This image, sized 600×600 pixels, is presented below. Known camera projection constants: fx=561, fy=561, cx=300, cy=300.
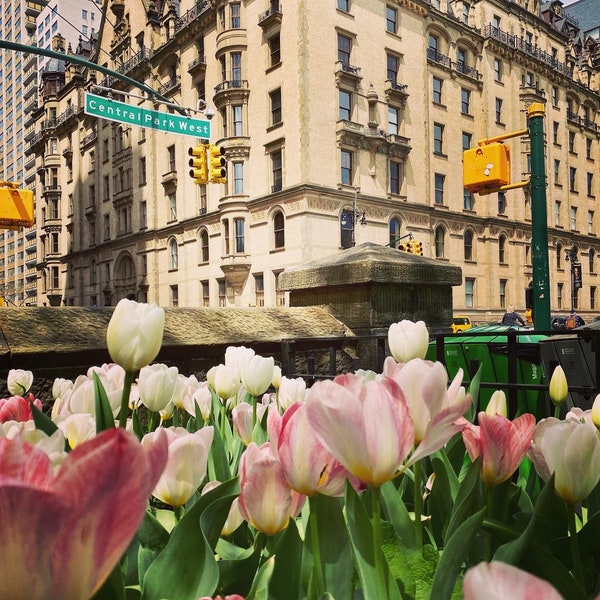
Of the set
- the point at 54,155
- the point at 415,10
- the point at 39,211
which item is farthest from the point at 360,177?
the point at 39,211

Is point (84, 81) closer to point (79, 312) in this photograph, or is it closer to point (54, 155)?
point (54, 155)

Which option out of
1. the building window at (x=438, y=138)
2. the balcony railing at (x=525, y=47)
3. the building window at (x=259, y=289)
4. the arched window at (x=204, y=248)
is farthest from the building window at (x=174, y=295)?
the balcony railing at (x=525, y=47)

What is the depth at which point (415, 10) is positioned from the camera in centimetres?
3100

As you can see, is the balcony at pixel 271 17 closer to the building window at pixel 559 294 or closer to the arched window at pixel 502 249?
the arched window at pixel 502 249

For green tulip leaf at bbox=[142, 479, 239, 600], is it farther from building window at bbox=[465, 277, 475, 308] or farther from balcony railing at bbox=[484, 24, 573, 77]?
balcony railing at bbox=[484, 24, 573, 77]

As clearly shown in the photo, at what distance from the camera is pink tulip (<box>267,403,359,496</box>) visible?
0.70m

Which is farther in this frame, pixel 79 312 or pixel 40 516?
pixel 79 312

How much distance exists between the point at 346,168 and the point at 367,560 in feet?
90.6

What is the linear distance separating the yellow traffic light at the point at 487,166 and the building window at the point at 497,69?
1278 inches

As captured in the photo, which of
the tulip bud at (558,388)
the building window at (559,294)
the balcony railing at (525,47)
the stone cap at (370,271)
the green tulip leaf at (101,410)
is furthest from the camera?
the building window at (559,294)

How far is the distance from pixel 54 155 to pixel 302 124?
31960 millimetres

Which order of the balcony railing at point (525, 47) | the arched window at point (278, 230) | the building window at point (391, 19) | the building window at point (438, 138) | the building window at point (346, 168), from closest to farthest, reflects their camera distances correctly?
the arched window at point (278, 230), the building window at point (346, 168), the building window at point (391, 19), the building window at point (438, 138), the balcony railing at point (525, 47)

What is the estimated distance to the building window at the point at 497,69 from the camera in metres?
36.2

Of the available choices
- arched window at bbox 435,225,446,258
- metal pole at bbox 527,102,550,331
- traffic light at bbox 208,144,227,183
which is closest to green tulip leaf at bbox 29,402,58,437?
metal pole at bbox 527,102,550,331
